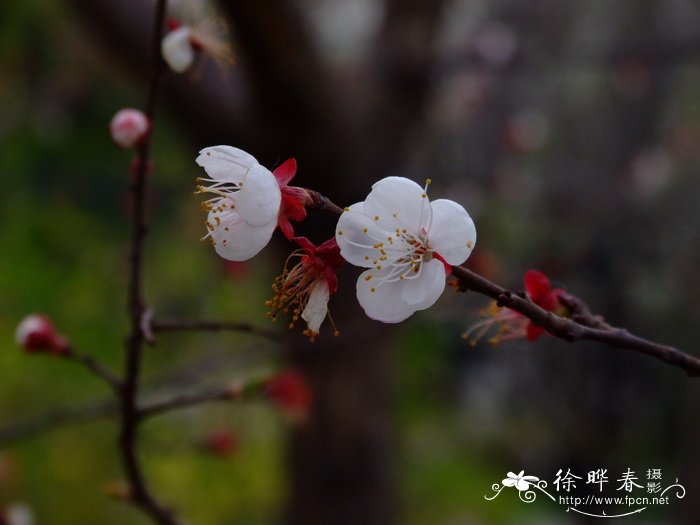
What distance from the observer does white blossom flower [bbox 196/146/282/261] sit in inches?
18.1

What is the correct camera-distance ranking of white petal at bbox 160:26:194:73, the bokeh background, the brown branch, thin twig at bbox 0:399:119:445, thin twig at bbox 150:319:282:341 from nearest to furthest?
the brown branch → thin twig at bbox 150:319:282:341 → white petal at bbox 160:26:194:73 → thin twig at bbox 0:399:119:445 → the bokeh background

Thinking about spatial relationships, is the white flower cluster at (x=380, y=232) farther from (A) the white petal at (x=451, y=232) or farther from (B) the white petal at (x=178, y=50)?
(B) the white petal at (x=178, y=50)

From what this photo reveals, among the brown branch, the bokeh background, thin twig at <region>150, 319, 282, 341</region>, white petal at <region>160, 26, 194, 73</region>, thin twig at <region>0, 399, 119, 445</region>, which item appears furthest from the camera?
the bokeh background

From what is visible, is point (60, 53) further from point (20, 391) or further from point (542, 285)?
point (542, 285)

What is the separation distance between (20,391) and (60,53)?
1.31 m

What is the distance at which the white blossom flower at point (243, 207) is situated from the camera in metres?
0.46

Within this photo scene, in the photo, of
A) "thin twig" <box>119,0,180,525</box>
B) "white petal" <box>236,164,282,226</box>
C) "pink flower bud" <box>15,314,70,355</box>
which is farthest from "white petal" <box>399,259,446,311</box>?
"pink flower bud" <box>15,314,70,355</box>

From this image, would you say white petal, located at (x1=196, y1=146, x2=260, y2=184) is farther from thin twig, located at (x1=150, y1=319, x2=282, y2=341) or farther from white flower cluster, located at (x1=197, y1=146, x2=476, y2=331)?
thin twig, located at (x1=150, y1=319, x2=282, y2=341)

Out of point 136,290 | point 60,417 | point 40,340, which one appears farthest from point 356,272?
point 136,290

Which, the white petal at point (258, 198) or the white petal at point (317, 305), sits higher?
the white petal at point (258, 198)

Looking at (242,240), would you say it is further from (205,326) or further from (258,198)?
(205,326)

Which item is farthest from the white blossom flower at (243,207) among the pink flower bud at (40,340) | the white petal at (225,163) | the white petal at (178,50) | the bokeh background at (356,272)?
the bokeh background at (356,272)

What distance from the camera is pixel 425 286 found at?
49 cm

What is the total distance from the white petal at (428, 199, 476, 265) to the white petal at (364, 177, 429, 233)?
12mm
